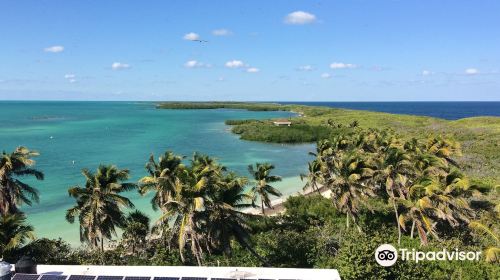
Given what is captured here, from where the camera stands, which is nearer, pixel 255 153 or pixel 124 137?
pixel 255 153

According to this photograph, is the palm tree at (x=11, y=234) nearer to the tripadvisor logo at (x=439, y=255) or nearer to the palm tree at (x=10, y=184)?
the palm tree at (x=10, y=184)

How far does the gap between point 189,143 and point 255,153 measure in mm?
23221

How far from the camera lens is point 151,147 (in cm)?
9688

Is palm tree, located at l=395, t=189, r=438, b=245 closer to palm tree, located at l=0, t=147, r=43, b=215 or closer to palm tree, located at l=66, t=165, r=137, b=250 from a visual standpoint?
palm tree, located at l=66, t=165, r=137, b=250

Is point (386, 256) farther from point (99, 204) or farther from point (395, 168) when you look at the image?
point (99, 204)

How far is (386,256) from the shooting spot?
2452cm

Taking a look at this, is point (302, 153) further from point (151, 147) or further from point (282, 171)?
point (151, 147)

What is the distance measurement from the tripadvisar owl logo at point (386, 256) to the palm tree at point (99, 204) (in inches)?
693

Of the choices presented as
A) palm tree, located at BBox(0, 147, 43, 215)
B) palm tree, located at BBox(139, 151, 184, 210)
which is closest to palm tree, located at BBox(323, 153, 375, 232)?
palm tree, located at BBox(139, 151, 184, 210)

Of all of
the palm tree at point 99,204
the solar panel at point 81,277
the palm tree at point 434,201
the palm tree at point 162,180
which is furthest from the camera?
the palm tree at point 434,201

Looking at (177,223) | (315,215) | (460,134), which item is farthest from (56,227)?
(460,134)

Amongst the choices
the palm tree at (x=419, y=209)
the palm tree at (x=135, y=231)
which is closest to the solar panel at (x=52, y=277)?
the palm tree at (x=135, y=231)

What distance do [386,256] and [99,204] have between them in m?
Result: 19.6

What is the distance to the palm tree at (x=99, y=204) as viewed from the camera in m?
27.7
